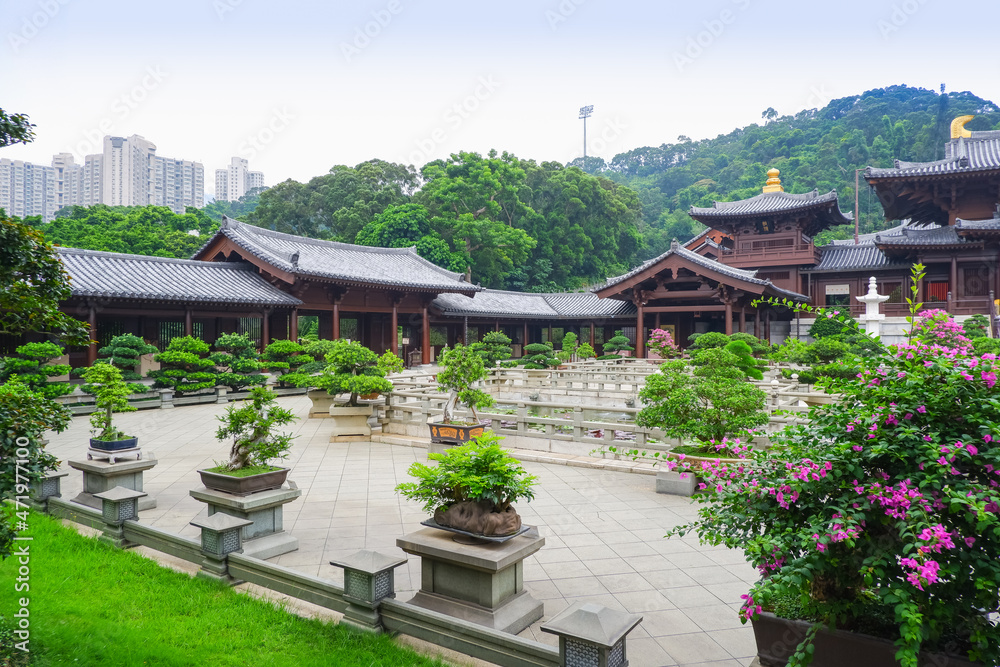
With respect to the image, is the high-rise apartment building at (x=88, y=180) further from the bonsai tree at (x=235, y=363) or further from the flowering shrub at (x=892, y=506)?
the flowering shrub at (x=892, y=506)

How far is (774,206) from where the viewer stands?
3244 cm

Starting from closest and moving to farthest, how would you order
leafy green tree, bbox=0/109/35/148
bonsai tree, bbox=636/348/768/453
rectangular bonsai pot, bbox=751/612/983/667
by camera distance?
rectangular bonsai pot, bbox=751/612/983/667
leafy green tree, bbox=0/109/35/148
bonsai tree, bbox=636/348/768/453

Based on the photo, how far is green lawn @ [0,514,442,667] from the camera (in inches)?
149

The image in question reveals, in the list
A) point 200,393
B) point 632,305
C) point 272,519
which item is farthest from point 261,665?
point 632,305

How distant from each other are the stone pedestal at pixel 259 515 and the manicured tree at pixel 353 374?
→ 6205mm

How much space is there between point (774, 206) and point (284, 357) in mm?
26646

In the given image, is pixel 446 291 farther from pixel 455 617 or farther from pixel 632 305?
pixel 455 617

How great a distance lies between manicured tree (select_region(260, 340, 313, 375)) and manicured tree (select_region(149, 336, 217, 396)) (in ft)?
6.51

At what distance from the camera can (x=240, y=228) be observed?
24875 mm

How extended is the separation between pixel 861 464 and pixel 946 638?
89cm

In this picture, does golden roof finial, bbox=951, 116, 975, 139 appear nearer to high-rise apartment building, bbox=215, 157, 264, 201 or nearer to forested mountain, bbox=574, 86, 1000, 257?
forested mountain, bbox=574, 86, 1000, 257

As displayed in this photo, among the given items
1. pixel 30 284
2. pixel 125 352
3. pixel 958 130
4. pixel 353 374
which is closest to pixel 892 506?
pixel 30 284

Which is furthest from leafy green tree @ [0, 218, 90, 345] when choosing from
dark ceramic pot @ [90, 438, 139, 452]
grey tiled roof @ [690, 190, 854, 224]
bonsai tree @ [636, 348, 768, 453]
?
grey tiled roof @ [690, 190, 854, 224]

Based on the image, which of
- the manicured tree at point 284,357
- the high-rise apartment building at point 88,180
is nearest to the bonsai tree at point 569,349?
the manicured tree at point 284,357
